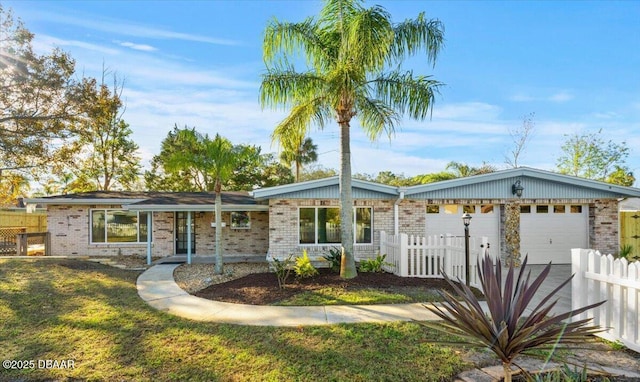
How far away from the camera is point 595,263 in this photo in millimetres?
4516

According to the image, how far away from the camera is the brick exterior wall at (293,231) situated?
10914 millimetres

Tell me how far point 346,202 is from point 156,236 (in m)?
9.41

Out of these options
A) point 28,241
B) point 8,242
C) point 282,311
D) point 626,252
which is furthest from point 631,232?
point 8,242

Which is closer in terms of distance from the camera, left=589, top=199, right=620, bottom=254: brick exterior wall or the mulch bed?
the mulch bed

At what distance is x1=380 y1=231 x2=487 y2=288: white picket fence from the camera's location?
8.16m

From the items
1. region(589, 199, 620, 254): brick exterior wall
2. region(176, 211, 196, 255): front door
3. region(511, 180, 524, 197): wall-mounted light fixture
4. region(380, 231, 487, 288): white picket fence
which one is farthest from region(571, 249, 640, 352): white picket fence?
region(176, 211, 196, 255): front door

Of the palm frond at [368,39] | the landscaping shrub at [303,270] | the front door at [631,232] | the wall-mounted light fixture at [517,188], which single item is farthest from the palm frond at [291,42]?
the front door at [631,232]

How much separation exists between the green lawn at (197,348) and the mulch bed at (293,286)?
4.93ft

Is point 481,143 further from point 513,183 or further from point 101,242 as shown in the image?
point 101,242

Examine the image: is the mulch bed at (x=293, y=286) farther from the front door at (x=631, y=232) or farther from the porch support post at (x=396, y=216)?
the front door at (x=631, y=232)

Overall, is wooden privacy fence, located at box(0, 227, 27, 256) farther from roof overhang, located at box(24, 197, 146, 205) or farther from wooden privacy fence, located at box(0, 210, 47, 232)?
wooden privacy fence, located at box(0, 210, 47, 232)

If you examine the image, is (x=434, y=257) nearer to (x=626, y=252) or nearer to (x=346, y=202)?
(x=346, y=202)

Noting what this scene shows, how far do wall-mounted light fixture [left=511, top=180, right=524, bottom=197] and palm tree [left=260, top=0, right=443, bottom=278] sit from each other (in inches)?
208

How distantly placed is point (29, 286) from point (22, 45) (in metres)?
10.8
